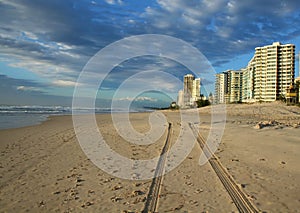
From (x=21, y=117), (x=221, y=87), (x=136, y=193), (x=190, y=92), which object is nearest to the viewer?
(x=136, y=193)

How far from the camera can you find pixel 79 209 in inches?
184

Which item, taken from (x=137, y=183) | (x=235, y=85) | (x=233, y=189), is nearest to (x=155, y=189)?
(x=137, y=183)

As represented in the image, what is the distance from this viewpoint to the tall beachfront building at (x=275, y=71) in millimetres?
87812

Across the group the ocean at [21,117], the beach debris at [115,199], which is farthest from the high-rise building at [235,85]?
the beach debris at [115,199]

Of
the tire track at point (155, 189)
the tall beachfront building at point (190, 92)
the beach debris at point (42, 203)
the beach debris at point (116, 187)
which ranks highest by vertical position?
the tall beachfront building at point (190, 92)

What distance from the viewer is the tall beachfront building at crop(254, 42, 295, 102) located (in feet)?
288

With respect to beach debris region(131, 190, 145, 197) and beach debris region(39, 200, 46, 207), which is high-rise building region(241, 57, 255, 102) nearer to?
beach debris region(131, 190, 145, 197)

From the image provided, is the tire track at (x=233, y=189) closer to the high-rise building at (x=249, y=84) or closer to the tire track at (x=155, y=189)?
the tire track at (x=155, y=189)

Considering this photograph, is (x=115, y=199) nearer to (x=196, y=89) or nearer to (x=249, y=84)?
(x=249, y=84)

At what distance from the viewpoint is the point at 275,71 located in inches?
3484

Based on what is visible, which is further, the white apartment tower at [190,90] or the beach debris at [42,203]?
the white apartment tower at [190,90]

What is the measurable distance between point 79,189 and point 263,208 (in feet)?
13.5

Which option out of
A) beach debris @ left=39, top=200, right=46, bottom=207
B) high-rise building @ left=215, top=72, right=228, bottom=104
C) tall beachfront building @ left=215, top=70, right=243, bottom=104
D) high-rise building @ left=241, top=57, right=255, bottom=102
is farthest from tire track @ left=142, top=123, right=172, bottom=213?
high-rise building @ left=215, top=72, right=228, bottom=104

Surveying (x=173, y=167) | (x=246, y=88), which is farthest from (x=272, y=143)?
(x=246, y=88)
